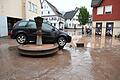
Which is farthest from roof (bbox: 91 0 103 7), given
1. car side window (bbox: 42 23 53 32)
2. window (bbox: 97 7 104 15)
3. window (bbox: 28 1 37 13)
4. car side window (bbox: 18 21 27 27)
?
car side window (bbox: 18 21 27 27)

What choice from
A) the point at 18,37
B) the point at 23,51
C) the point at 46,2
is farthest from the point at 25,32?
the point at 46,2

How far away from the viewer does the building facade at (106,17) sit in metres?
25.9

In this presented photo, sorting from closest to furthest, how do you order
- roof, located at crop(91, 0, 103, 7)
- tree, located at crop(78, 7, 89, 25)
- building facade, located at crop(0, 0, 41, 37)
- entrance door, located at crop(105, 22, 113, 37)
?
building facade, located at crop(0, 0, 41, 37)
entrance door, located at crop(105, 22, 113, 37)
roof, located at crop(91, 0, 103, 7)
tree, located at crop(78, 7, 89, 25)

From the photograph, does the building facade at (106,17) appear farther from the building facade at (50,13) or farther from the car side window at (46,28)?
the building facade at (50,13)

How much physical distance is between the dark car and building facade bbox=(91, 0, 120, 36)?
51.7 feet

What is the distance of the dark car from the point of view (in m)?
12.2

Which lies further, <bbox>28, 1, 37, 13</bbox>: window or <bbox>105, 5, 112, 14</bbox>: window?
<bbox>28, 1, 37, 13</bbox>: window

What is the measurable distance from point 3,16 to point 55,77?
661 inches

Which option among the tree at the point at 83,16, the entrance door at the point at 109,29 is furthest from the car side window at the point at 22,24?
the tree at the point at 83,16

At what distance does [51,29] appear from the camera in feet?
40.5

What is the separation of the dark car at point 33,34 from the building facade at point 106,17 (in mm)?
15750

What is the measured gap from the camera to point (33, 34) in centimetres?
1224

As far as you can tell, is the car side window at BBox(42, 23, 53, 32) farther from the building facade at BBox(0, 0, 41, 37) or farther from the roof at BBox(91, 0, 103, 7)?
the roof at BBox(91, 0, 103, 7)

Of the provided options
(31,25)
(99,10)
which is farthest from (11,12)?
(99,10)
